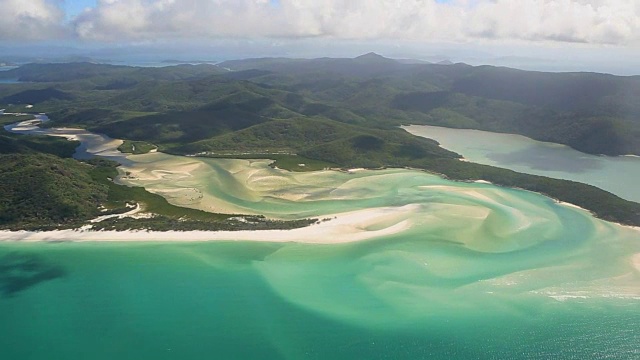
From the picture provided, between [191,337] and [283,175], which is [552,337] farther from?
[283,175]

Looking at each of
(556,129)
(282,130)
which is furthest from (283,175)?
(556,129)

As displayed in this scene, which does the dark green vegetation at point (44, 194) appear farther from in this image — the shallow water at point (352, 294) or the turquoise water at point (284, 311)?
the shallow water at point (352, 294)

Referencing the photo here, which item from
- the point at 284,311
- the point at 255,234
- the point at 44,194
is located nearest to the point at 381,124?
the point at 255,234

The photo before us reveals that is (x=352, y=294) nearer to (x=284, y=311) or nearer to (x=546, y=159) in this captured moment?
(x=284, y=311)

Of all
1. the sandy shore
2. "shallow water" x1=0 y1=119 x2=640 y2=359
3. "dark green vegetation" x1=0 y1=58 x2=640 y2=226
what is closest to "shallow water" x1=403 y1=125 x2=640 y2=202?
"dark green vegetation" x1=0 y1=58 x2=640 y2=226

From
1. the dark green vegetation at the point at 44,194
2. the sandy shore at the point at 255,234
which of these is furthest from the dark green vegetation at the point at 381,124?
the dark green vegetation at the point at 44,194

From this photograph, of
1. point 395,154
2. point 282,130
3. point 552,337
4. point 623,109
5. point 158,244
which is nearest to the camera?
point 552,337
